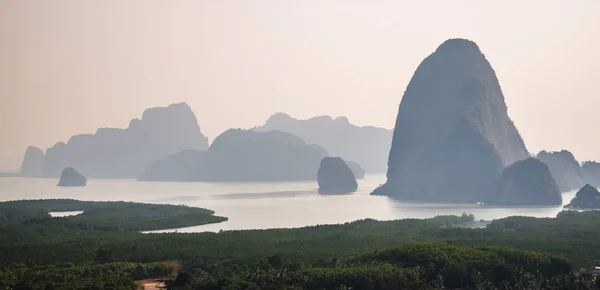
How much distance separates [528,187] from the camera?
462 ft

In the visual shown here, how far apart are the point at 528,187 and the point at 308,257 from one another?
92376mm

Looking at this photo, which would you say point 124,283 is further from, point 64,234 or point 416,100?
point 416,100

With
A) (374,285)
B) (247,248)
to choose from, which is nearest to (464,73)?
(247,248)

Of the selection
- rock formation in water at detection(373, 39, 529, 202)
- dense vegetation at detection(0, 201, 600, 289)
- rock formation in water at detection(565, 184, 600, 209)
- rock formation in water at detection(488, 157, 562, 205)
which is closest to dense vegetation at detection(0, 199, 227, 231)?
dense vegetation at detection(0, 201, 600, 289)

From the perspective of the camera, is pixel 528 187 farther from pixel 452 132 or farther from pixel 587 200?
pixel 452 132

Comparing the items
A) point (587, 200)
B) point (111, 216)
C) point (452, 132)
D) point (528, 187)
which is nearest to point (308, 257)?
point (111, 216)

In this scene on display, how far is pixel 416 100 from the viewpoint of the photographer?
172 meters

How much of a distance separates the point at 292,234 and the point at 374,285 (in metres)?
32.4

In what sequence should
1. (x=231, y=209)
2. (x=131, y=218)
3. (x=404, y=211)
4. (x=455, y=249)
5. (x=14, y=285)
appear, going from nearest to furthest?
(x=14, y=285) → (x=455, y=249) → (x=131, y=218) → (x=404, y=211) → (x=231, y=209)

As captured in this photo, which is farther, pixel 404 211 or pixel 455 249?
pixel 404 211

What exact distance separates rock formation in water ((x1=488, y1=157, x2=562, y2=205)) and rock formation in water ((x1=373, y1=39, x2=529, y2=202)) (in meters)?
8.19

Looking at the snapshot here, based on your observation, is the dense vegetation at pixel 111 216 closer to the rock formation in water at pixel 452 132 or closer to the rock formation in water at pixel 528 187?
the rock formation in water at pixel 452 132

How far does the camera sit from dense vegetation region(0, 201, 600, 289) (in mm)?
48562

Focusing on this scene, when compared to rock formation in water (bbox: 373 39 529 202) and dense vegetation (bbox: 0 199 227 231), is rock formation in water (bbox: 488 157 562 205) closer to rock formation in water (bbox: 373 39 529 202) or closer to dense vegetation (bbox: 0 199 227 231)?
rock formation in water (bbox: 373 39 529 202)
